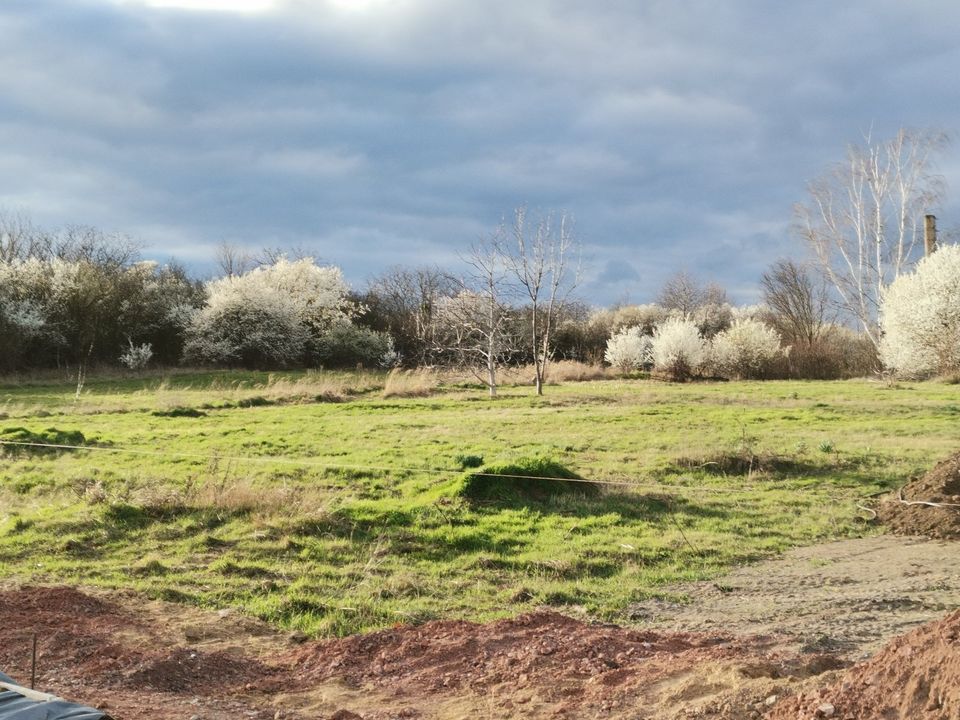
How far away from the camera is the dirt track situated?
458cm

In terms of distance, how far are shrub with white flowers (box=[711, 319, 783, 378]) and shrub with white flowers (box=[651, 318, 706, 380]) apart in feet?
3.74

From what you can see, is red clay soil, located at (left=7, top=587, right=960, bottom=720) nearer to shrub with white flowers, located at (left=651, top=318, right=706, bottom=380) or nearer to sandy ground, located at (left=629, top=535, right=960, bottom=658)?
sandy ground, located at (left=629, top=535, right=960, bottom=658)

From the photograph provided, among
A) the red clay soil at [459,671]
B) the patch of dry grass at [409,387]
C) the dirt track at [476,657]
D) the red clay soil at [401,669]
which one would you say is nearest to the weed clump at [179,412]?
the patch of dry grass at [409,387]

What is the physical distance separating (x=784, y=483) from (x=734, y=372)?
27404 millimetres

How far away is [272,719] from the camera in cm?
476

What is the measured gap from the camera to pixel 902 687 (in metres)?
3.52

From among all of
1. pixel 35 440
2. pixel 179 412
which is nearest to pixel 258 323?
pixel 179 412

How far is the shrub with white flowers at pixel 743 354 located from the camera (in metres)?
39.1

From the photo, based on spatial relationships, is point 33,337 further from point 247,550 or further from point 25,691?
point 25,691

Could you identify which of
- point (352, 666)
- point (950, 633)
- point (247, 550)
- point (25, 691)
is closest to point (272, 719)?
point (352, 666)

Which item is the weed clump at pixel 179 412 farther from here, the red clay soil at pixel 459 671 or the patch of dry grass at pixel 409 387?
the red clay soil at pixel 459 671

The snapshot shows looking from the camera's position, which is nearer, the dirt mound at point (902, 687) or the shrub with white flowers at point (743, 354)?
the dirt mound at point (902, 687)

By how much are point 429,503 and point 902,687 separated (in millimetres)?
7570

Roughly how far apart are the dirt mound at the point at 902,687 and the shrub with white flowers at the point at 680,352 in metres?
34.2
